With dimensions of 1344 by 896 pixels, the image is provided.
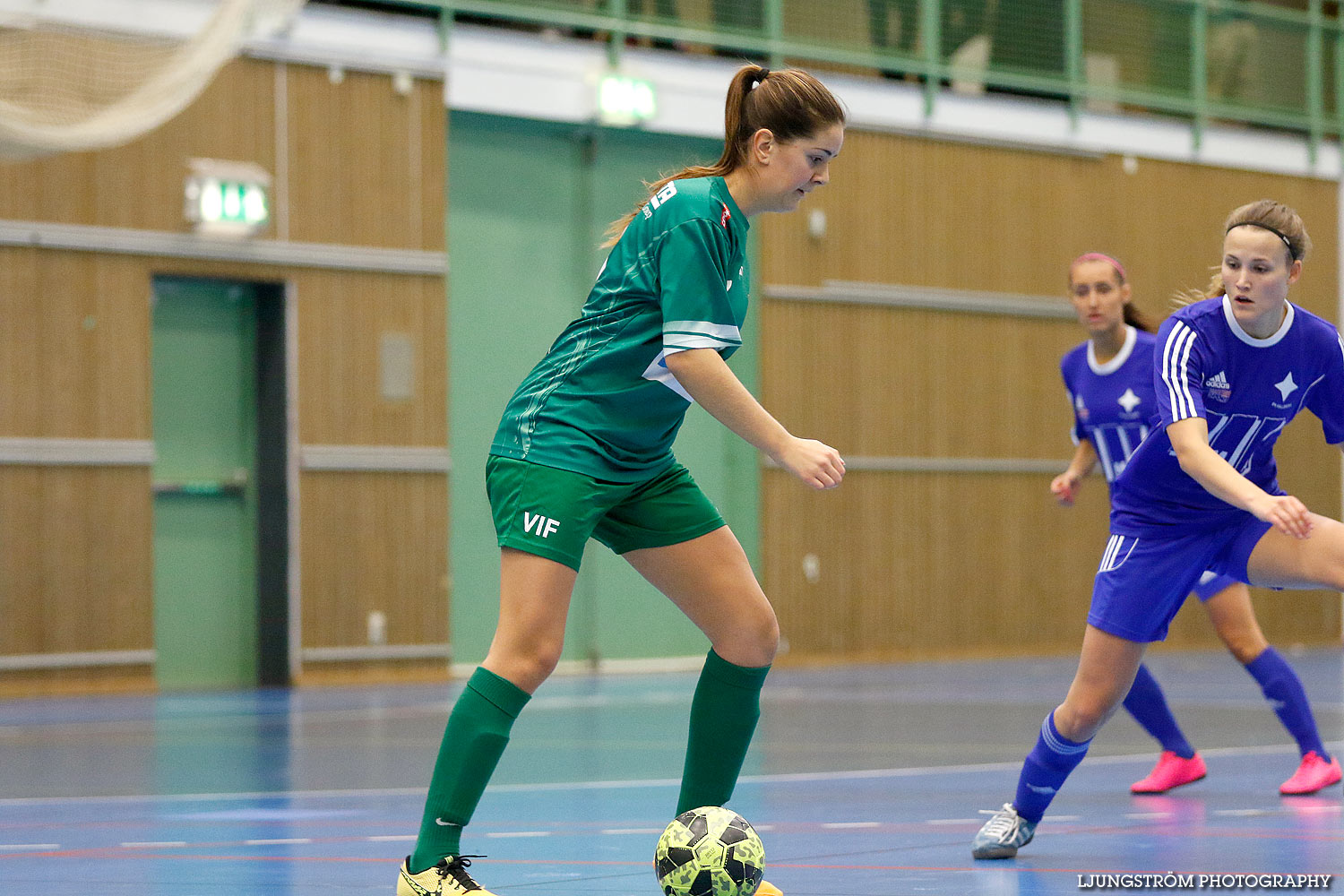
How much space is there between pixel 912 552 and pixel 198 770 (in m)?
11.0

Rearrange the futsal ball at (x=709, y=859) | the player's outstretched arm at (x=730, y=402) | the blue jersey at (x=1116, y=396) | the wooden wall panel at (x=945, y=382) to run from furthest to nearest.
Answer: the wooden wall panel at (x=945, y=382)
the blue jersey at (x=1116, y=396)
the futsal ball at (x=709, y=859)
the player's outstretched arm at (x=730, y=402)

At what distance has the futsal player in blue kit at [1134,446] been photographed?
5.99 m

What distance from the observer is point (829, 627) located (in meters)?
16.5

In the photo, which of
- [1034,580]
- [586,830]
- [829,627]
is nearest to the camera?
[586,830]

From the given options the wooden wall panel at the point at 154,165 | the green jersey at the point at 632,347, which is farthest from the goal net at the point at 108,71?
the green jersey at the point at 632,347

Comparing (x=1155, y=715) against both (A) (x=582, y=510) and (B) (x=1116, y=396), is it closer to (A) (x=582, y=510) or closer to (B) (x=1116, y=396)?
(B) (x=1116, y=396)

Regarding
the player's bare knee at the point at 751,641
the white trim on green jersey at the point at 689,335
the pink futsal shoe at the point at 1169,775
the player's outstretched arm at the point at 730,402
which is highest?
the white trim on green jersey at the point at 689,335

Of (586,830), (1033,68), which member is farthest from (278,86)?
(586,830)

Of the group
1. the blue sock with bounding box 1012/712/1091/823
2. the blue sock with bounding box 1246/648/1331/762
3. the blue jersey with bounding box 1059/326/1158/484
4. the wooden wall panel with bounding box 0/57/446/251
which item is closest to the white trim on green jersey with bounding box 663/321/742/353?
the blue sock with bounding box 1012/712/1091/823

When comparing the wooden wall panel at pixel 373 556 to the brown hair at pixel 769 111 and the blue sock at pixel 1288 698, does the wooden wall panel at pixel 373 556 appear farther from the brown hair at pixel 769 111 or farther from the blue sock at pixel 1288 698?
the brown hair at pixel 769 111

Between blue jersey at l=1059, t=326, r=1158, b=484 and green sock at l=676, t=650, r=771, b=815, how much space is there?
2719 mm

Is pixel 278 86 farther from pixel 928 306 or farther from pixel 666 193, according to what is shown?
pixel 666 193

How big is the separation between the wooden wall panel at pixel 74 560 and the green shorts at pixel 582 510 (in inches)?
388

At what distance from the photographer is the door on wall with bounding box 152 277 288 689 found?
531 inches
